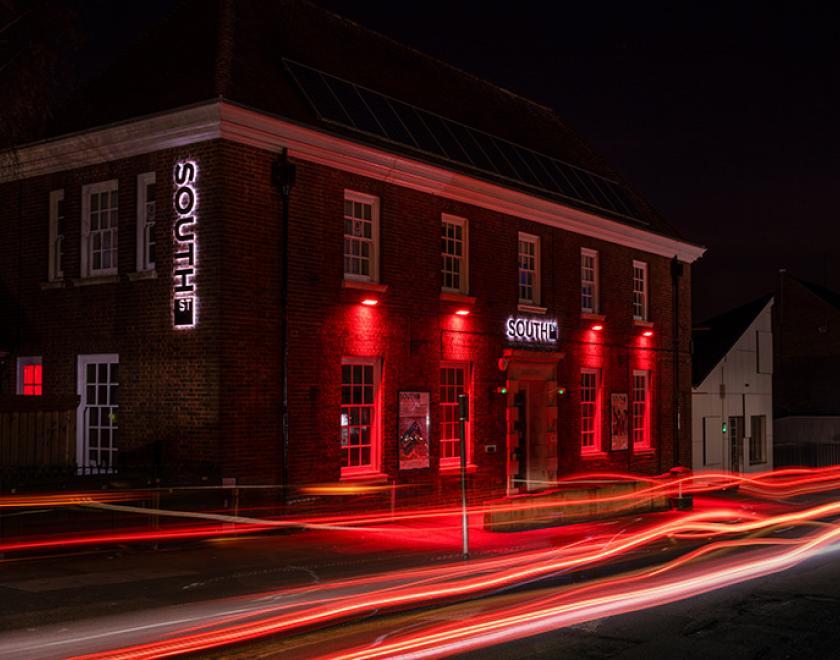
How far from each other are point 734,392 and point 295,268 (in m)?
22.6

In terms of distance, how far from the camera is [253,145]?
1869 cm

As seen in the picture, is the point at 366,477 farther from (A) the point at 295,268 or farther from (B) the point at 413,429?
(A) the point at 295,268

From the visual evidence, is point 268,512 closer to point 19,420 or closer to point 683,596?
point 19,420

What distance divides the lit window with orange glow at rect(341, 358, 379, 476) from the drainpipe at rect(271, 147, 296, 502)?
1850mm

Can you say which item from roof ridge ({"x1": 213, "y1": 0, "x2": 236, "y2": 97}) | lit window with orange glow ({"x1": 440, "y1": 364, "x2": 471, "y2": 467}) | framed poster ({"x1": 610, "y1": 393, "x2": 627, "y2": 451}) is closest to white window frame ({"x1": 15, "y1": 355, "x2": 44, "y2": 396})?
roof ridge ({"x1": 213, "y1": 0, "x2": 236, "y2": 97})

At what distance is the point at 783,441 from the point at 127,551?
3859 cm

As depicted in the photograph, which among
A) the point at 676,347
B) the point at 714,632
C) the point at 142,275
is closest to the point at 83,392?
the point at 142,275

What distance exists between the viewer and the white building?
3466 centimetres

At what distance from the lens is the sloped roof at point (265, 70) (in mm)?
19484

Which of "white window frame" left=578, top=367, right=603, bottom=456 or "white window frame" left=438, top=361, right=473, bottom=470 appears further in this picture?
"white window frame" left=578, top=367, right=603, bottom=456

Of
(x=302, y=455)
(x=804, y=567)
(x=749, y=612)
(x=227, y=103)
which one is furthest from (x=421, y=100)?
(x=749, y=612)

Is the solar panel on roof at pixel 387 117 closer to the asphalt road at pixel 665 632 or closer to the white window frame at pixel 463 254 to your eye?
the white window frame at pixel 463 254

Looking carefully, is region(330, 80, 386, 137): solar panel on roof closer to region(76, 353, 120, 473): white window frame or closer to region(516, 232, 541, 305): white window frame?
region(516, 232, 541, 305): white window frame

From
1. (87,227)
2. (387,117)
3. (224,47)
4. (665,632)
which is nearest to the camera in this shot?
(665,632)
